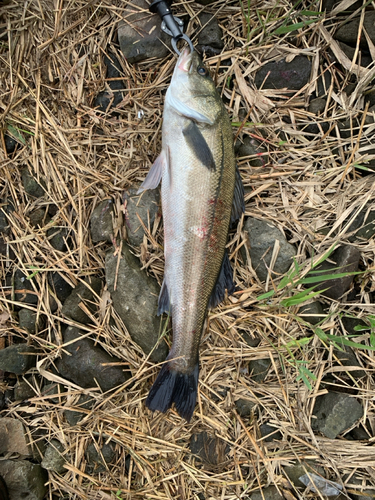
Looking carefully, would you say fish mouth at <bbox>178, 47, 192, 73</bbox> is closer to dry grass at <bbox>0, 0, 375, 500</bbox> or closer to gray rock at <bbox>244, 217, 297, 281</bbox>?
dry grass at <bbox>0, 0, 375, 500</bbox>

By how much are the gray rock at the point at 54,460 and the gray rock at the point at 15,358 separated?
79cm

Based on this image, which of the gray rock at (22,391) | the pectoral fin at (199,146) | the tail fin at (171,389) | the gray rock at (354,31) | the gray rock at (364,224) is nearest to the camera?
the pectoral fin at (199,146)

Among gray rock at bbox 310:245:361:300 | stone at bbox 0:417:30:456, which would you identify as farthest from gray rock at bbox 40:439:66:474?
gray rock at bbox 310:245:361:300

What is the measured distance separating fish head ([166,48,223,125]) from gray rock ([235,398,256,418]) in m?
2.60

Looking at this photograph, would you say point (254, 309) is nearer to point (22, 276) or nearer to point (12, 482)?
point (22, 276)

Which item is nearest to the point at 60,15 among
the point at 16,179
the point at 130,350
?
the point at 16,179

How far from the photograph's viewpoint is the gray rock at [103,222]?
10.5 feet

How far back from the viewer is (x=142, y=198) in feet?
10.4

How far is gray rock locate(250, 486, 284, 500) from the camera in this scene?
9.90 feet

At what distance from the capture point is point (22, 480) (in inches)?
119

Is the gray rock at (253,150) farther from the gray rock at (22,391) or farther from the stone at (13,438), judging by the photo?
the stone at (13,438)

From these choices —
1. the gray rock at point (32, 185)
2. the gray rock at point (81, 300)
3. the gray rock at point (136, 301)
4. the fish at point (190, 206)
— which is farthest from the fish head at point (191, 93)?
the gray rock at point (81, 300)

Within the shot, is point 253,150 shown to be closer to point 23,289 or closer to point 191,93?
point 191,93

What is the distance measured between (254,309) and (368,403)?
1.37m
